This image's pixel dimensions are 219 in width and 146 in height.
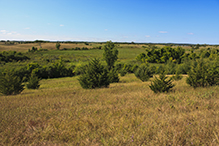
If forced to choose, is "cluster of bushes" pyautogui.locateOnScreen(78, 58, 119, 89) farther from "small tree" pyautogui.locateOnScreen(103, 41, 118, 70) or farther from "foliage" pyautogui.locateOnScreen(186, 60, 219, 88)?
"small tree" pyautogui.locateOnScreen(103, 41, 118, 70)

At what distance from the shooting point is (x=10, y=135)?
14.9 feet

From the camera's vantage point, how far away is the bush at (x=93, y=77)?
1511cm

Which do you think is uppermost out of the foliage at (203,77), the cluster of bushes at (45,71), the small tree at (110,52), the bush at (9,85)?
the small tree at (110,52)

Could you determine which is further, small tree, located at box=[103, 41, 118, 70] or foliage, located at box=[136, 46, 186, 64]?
foliage, located at box=[136, 46, 186, 64]

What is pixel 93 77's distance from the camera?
1512 centimetres

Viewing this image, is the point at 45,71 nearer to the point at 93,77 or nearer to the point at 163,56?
the point at 93,77

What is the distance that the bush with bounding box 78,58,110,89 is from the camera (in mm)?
15109

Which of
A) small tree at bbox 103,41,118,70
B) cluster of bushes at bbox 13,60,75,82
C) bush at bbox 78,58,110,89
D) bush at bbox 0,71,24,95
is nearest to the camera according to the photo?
bush at bbox 0,71,24,95

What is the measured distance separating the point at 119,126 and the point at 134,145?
1.11 meters

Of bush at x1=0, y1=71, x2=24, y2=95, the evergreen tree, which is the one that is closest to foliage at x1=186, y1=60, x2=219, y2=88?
the evergreen tree

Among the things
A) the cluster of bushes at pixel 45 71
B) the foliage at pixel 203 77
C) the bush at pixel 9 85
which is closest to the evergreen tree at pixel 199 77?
the foliage at pixel 203 77

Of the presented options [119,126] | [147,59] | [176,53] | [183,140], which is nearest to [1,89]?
[119,126]

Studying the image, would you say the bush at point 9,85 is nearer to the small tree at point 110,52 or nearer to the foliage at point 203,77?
the foliage at point 203,77

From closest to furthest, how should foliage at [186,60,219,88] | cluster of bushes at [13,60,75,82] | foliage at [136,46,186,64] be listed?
foliage at [186,60,219,88] → cluster of bushes at [13,60,75,82] → foliage at [136,46,186,64]
